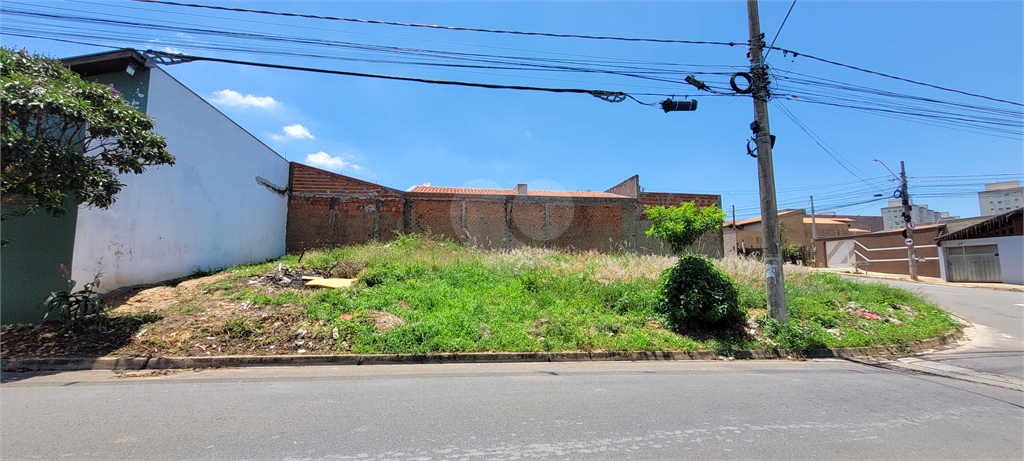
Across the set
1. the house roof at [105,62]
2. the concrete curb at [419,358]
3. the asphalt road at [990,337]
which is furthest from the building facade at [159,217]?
the asphalt road at [990,337]

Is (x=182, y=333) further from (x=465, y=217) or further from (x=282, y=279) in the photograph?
(x=465, y=217)

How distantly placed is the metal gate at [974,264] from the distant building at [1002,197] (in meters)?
37.2

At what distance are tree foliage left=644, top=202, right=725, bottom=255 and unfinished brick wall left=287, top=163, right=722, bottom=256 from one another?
853cm

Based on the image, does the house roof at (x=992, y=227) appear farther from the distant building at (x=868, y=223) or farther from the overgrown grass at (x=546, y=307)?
the distant building at (x=868, y=223)

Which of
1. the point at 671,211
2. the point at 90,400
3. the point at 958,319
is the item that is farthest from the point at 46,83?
the point at 958,319

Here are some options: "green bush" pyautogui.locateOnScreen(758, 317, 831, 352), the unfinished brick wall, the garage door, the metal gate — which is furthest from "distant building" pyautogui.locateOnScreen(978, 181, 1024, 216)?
"green bush" pyautogui.locateOnScreen(758, 317, 831, 352)

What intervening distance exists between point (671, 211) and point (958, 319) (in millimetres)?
8949

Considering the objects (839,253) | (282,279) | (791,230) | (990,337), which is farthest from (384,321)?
(791,230)

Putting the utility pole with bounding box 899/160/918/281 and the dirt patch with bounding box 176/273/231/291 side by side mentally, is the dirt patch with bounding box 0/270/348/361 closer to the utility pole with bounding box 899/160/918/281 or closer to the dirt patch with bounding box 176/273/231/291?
the dirt patch with bounding box 176/273/231/291

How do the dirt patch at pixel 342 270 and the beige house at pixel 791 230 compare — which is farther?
the beige house at pixel 791 230

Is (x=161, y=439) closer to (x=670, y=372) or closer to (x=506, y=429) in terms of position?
(x=506, y=429)

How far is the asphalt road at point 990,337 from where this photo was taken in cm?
704

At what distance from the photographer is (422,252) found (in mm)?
13594

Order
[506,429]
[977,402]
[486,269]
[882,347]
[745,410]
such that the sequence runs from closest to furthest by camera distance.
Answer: [506,429] < [745,410] < [977,402] < [882,347] < [486,269]
